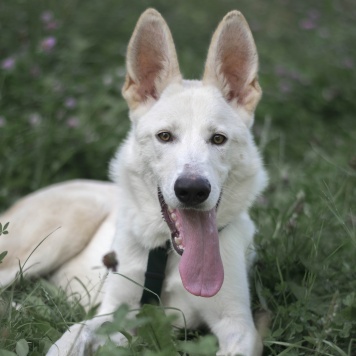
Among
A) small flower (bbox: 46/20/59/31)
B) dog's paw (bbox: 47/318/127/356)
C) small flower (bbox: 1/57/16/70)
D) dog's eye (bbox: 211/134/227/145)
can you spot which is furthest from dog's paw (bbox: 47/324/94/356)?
small flower (bbox: 46/20/59/31)

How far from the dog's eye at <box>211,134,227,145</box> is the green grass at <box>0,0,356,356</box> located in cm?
62

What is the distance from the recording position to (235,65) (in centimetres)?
374

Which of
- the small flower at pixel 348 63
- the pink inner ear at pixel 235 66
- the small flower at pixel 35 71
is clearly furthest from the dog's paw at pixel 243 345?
the small flower at pixel 348 63

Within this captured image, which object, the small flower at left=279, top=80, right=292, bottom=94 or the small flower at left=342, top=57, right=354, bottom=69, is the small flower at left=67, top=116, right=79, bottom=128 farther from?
the small flower at left=342, top=57, right=354, bottom=69

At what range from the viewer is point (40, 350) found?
10.3 ft

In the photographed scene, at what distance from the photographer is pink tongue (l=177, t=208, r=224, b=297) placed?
10.4ft

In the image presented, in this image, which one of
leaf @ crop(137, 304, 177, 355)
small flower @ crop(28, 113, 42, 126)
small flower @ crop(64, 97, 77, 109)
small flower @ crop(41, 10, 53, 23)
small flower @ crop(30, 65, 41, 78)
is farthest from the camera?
small flower @ crop(41, 10, 53, 23)

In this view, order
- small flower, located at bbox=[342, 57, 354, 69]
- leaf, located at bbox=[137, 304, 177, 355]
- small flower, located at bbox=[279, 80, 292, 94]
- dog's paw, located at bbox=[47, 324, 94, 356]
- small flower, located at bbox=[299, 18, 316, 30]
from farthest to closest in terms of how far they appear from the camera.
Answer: small flower, located at bbox=[299, 18, 316, 30]
small flower, located at bbox=[342, 57, 354, 69]
small flower, located at bbox=[279, 80, 292, 94]
dog's paw, located at bbox=[47, 324, 94, 356]
leaf, located at bbox=[137, 304, 177, 355]

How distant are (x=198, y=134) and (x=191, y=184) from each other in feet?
1.34

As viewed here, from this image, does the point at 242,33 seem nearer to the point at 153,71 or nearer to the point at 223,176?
the point at 153,71

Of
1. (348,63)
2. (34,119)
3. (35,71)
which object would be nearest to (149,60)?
(34,119)

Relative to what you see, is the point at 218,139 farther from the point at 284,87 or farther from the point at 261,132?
the point at 284,87

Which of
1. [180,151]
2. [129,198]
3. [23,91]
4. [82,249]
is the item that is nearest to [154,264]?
[129,198]

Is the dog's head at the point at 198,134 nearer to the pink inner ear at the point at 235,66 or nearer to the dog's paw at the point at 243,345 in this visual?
the pink inner ear at the point at 235,66
